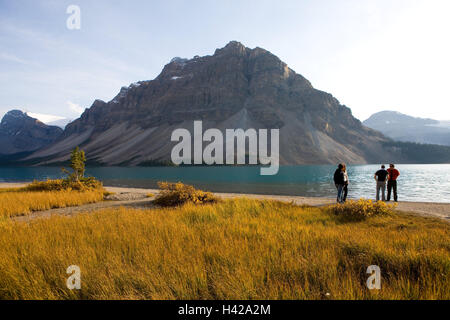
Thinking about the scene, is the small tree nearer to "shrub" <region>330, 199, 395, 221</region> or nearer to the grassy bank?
the grassy bank

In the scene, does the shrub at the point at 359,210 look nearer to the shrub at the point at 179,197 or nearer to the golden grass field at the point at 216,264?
the golden grass field at the point at 216,264

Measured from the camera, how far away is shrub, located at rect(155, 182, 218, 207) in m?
11.7

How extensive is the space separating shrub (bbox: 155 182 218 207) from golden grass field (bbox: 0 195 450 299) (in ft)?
19.1

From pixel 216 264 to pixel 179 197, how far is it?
8337 millimetres

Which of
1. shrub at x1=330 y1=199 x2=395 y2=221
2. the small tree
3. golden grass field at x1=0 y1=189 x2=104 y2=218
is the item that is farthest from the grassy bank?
shrub at x1=330 y1=199 x2=395 y2=221

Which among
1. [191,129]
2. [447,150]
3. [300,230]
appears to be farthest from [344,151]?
[300,230]

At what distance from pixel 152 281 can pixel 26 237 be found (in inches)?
150

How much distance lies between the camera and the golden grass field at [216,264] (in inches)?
119

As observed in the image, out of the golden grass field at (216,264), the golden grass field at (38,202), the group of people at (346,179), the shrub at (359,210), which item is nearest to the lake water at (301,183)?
the group of people at (346,179)

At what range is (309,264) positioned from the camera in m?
3.67

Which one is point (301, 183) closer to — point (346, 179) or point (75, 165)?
point (346, 179)

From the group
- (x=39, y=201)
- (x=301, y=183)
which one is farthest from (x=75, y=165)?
(x=301, y=183)

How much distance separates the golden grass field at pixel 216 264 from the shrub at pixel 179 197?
19.1ft
